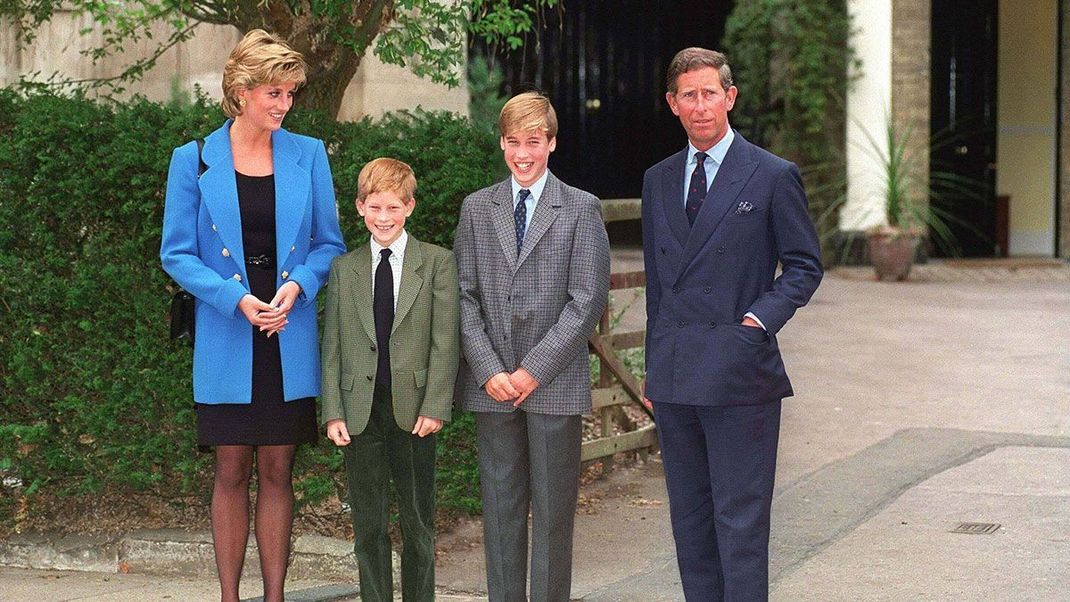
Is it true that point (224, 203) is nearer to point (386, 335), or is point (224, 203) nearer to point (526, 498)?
point (386, 335)

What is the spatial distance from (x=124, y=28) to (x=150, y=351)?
1.96 m

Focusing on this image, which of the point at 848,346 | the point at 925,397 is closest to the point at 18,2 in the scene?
the point at 925,397

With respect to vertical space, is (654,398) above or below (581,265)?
below

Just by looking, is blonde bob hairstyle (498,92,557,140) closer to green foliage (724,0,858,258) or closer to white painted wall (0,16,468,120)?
white painted wall (0,16,468,120)

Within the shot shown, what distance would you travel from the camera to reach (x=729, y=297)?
13.2 ft

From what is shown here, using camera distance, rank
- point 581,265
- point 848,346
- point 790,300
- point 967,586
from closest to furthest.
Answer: point 790,300 < point 581,265 < point 967,586 < point 848,346

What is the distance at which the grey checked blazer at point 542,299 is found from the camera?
429 cm

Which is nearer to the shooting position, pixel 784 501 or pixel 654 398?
pixel 654 398

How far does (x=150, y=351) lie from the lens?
5305 mm

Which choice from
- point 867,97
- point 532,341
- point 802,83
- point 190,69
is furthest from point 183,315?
point 867,97

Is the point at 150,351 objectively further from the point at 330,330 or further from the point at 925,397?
the point at 925,397

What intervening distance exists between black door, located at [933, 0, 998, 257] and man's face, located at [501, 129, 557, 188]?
15478mm

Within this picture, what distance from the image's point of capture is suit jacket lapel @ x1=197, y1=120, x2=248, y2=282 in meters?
4.29

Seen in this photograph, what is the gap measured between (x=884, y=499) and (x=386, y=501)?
2.76 meters
